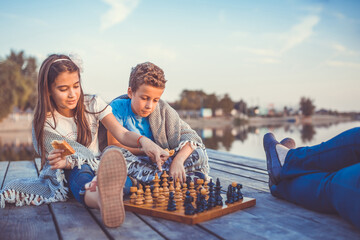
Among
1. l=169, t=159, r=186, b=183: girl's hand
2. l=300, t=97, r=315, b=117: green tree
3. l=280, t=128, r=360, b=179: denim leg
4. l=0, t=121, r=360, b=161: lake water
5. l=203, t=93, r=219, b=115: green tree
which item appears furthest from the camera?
l=300, t=97, r=315, b=117: green tree

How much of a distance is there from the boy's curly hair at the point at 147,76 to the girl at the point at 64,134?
0.29 m

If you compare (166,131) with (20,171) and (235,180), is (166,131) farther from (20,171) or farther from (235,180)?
(20,171)

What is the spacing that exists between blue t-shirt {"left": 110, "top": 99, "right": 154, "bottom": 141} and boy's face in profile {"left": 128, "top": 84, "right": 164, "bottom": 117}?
11 cm

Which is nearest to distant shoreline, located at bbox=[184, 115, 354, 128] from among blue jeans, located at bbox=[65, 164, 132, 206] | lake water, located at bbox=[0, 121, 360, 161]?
lake water, located at bbox=[0, 121, 360, 161]

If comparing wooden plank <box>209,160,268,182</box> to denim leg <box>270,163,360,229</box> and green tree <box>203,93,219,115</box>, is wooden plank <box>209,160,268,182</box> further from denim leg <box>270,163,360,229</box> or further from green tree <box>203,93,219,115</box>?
green tree <box>203,93,219,115</box>

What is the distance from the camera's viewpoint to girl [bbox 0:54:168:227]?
2.10m

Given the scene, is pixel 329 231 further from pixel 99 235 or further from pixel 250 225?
pixel 99 235

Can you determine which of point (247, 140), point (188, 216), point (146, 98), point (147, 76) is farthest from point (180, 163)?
point (247, 140)

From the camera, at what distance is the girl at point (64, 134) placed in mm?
2104

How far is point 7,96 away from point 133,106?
81.3 ft

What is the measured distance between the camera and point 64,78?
7.23ft

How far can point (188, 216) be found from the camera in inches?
63.8

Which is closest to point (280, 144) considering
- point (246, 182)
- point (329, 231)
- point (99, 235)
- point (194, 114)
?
point (246, 182)

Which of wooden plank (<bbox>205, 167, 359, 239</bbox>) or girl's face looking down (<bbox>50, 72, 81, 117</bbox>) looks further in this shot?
girl's face looking down (<bbox>50, 72, 81, 117</bbox>)
